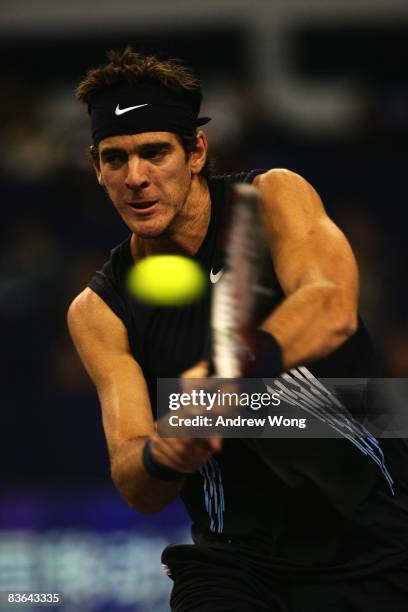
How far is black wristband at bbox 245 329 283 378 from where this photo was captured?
9.89 feet

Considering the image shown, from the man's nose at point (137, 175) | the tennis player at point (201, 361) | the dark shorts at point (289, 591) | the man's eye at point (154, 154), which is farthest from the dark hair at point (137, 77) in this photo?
the dark shorts at point (289, 591)

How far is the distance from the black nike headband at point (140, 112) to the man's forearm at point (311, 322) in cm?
83

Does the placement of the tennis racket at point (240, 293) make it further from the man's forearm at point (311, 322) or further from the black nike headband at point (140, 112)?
the black nike headband at point (140, 112)

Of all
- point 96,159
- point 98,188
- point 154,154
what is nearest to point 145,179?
point 154,154

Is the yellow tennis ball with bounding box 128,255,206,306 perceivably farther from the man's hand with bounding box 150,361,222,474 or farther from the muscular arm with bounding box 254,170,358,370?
the man's hand with bounding box 150,361,222,474

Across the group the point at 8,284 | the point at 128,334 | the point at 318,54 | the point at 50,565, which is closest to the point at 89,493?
the point at 50,565

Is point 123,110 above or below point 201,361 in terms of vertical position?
above

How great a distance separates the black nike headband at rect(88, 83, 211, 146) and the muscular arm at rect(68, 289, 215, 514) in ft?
1.93

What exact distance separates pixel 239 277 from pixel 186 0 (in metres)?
9.93

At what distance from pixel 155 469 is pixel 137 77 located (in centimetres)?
143

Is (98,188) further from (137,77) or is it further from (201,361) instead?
(201,361)

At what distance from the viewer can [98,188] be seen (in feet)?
32.1

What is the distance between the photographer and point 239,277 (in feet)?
10.3

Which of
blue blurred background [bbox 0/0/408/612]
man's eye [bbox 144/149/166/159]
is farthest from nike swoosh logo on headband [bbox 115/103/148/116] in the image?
blue blurred background [bbox 0/0/408/612]
